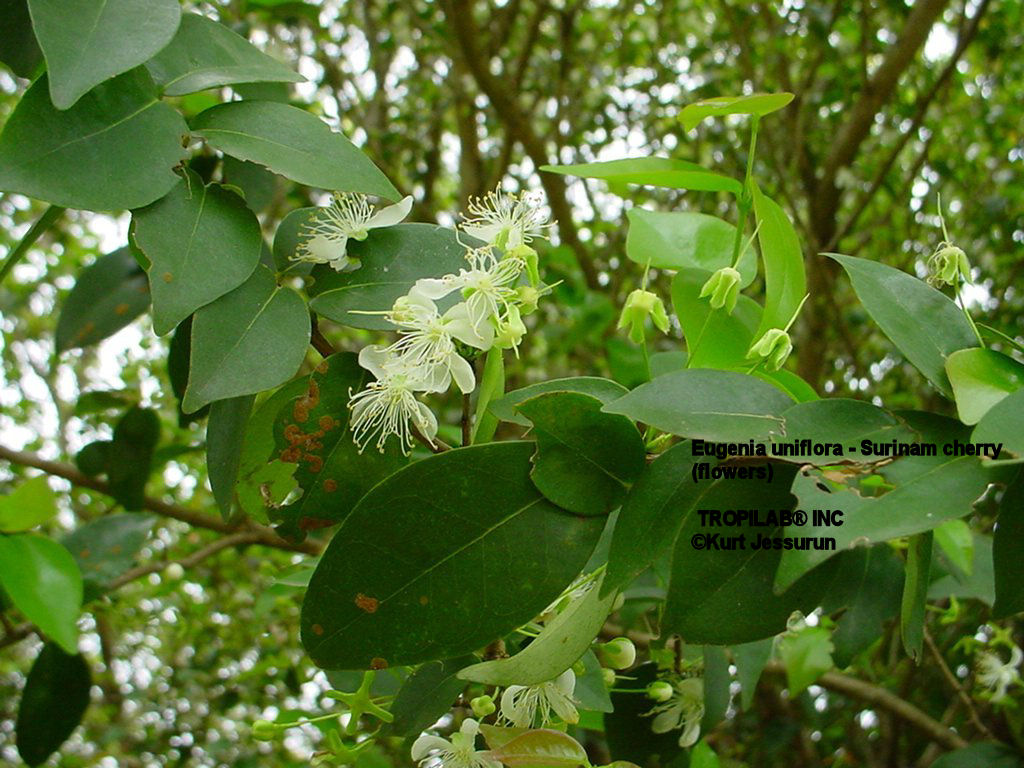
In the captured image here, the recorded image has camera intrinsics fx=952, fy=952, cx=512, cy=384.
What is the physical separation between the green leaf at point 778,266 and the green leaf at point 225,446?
0.30 metres

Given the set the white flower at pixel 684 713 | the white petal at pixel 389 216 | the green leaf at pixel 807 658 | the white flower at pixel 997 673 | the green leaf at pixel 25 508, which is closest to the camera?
the white petal at pixel 389 216

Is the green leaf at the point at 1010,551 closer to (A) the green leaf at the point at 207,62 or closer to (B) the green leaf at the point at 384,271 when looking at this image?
(B) the green leaf at the point at 384,271

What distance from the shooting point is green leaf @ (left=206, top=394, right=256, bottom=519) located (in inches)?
21.5

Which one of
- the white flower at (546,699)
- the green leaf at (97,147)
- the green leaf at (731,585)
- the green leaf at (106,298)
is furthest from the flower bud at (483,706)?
the green leaf at (106,298)

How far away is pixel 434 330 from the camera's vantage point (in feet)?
1.76

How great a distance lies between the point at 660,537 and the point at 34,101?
403mm

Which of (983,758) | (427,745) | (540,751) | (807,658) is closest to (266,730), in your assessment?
(427,745)

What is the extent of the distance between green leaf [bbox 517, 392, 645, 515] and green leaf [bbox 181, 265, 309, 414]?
0.46ft

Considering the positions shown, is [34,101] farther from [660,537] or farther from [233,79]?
[660,537]

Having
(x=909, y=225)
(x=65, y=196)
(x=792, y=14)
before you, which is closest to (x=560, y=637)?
(x=65, y=196)

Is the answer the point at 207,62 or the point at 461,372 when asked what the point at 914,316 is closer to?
the point at 461,372

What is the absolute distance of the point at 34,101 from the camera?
51 centimetres

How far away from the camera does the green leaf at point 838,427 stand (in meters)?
0.46

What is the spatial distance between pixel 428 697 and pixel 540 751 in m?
0.09
